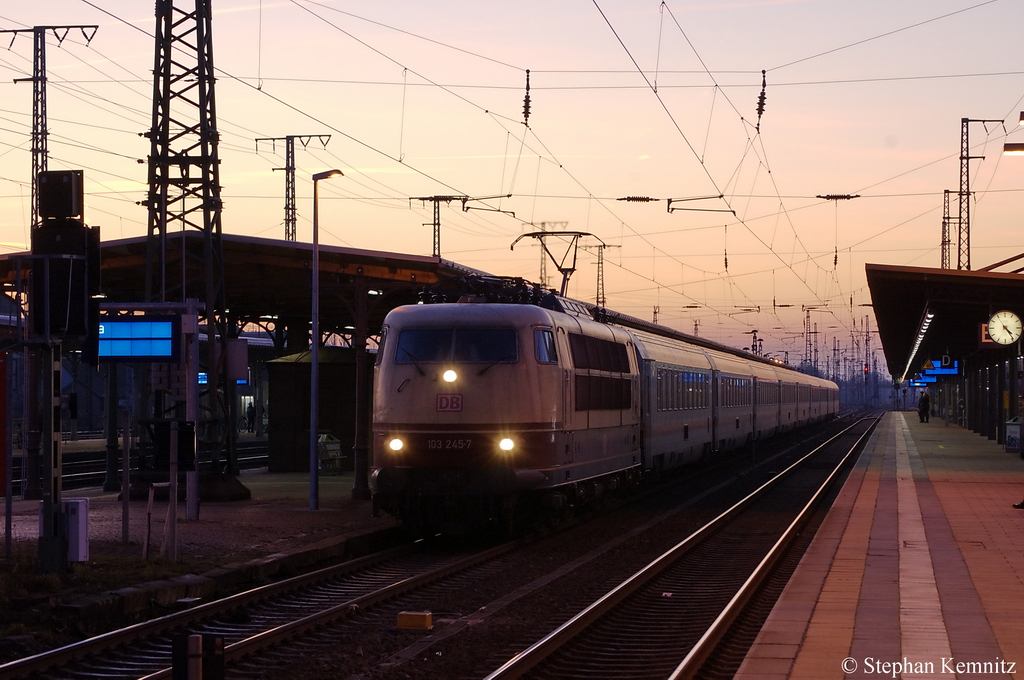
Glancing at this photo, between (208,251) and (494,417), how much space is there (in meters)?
6.67

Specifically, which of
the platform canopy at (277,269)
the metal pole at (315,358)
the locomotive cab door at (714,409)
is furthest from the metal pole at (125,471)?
the locomotive cab door at (714,409)

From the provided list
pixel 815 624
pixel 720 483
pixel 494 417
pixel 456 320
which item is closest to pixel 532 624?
pixel 815 624

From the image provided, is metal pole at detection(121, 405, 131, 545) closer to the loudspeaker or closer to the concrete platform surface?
the concrete platform surface

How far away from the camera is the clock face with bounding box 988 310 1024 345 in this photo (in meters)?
26.5

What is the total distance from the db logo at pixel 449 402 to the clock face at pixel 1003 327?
1575 centimetres

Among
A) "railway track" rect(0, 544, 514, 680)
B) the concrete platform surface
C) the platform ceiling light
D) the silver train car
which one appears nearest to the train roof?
the silver train car

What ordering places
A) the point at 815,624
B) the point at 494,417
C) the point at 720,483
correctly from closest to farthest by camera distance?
the point at 815,624, the point at 494,417, the point at 720,483

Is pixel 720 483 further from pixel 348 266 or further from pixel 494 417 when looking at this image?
pixel 494 417

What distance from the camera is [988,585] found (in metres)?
11.4

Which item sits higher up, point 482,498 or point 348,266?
point 348,266

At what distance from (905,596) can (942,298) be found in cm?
2016

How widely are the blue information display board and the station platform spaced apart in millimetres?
8738

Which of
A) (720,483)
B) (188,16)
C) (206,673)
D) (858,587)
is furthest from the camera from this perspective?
(720,483)

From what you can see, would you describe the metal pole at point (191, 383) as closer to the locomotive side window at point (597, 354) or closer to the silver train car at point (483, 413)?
the silver train car at point (483, 413)
